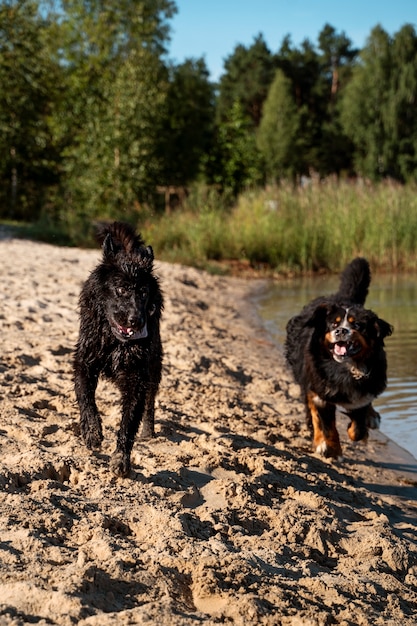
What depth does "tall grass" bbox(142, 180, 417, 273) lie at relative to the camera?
20578mm

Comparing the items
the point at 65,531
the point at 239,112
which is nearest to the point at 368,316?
the point at 65,531

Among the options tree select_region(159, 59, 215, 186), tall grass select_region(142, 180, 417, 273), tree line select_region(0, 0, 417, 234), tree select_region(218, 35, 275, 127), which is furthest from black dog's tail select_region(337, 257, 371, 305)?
tree select_region(218, 35, 275, 127)

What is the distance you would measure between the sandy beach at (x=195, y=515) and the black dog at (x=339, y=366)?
0.24 metres

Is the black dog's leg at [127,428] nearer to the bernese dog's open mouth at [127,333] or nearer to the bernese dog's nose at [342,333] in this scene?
the bernese dog's open mouth at [127,333]

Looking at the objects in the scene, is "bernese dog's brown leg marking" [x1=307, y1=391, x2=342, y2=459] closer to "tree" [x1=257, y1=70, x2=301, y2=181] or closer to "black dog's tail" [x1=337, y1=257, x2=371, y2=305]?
"black dog's tail" [x1=337, y1=257, x2=371, y2=305]

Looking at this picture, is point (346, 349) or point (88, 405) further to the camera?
point (346, 349)

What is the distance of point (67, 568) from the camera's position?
125 inches

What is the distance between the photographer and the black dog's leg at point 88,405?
487 cm

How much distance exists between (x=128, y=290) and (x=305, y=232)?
16.6 metres

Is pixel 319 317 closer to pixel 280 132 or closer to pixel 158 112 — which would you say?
pixel 158 112

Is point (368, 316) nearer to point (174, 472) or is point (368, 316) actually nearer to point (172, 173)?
point (174, 472)

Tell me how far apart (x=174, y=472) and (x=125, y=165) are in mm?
23728

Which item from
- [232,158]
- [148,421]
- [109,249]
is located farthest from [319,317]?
[232,158]

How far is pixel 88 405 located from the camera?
4.91 meters
